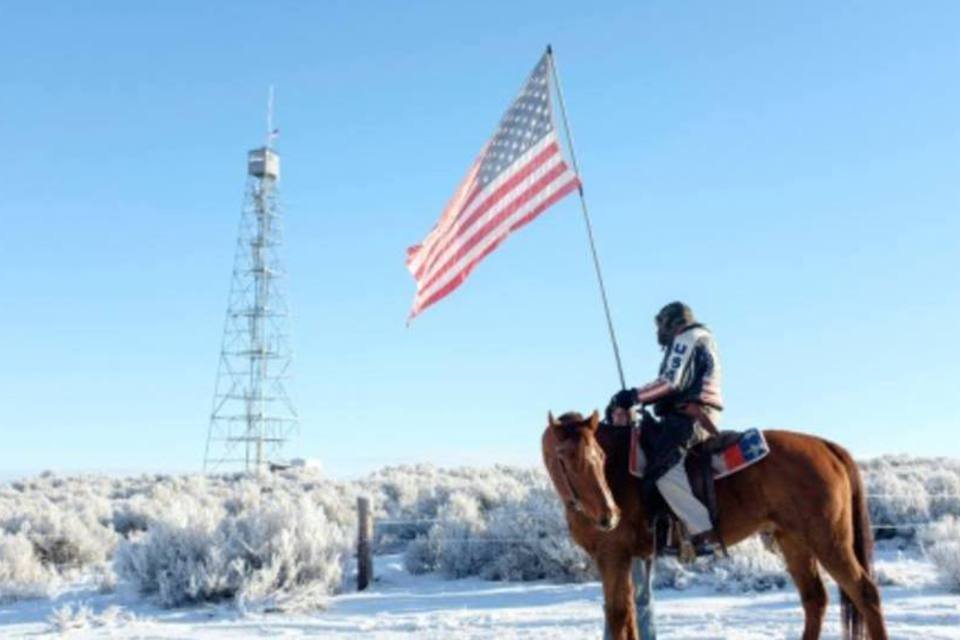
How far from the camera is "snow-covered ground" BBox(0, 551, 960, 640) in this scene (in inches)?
345

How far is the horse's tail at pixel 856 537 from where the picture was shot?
6.12 meters

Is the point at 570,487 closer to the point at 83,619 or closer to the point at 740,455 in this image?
the point at 740,455

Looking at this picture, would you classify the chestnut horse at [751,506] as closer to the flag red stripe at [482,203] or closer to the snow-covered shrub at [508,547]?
the flag red stripe at [482,203]

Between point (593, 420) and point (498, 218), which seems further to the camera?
point (498, 218)

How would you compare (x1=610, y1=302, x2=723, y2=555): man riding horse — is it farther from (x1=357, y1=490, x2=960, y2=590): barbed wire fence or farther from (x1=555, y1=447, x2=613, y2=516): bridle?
(x1=357, y1=490, x2=960, y2=590): barbed wire fence

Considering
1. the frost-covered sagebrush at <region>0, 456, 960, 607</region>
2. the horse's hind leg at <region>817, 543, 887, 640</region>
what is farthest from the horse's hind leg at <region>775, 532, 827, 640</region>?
the frost-covered sagebrush at <region>0, 456, 960, 607</region>

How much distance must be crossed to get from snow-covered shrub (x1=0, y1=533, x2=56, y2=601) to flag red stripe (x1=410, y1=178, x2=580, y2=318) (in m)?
6.96

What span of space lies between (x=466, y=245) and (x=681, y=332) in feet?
10.3

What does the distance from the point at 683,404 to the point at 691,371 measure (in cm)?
23

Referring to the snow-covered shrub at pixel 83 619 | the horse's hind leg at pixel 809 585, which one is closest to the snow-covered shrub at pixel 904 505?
the horse's hind leg at pixel 809 585

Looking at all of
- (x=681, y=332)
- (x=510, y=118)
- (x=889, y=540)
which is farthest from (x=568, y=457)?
(x=889, y=540)

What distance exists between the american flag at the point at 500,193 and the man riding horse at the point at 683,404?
253 centimetres

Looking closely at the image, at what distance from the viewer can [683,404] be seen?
20.8 feet

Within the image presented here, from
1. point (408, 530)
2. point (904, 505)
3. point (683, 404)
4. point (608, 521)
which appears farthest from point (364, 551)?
point (904, 505)
